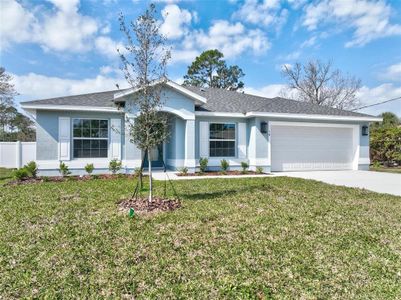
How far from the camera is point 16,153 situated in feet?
51.1

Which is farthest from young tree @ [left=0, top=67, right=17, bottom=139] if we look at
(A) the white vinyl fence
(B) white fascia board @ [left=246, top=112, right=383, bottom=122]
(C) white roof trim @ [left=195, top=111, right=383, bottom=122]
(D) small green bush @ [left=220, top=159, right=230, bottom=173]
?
(B) white fascia board @ [left=246, top=112, right=383, bottom=122]

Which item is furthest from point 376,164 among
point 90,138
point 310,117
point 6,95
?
point 6,95

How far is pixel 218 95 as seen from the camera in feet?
55.8

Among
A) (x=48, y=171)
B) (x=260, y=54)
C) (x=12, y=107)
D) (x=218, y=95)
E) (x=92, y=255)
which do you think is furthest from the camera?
(x=12, y=107)

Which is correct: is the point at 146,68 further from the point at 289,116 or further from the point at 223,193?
the point at 289,116

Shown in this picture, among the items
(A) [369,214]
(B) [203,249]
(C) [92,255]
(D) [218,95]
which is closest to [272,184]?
(A) [369,214]

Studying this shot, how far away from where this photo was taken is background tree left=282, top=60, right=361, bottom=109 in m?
33.9

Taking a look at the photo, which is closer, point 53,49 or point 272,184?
point 272,184

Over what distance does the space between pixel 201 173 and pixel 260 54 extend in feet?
43.4

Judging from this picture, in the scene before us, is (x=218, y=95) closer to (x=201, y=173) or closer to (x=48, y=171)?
(x=201, y=173)

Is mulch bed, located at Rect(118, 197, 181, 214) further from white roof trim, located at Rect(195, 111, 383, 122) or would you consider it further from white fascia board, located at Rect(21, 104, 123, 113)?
white roof trim, located at Rect(195, 111, 383, 122)

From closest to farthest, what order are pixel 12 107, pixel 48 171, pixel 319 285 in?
pixel 319 285 → pixel 48 171 → pixel 12 107

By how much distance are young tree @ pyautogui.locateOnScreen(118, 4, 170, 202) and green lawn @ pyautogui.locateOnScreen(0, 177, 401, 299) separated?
6.15 feet

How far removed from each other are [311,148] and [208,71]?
2175 centimetres
